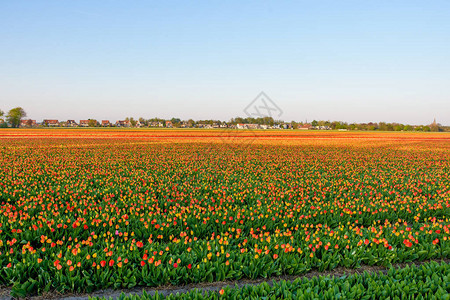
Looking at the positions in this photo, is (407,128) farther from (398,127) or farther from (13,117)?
(13,117)

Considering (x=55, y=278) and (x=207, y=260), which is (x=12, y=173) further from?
(x=207, y=260)

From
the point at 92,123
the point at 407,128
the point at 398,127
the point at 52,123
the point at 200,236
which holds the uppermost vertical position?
the point at 92,123

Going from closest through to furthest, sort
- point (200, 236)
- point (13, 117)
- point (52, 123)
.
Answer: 1. point (200, 236)
2. point (13, 117)
3. point (52, 123)

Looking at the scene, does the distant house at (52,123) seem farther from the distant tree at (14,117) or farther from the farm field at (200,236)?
the farm field at (200,236)

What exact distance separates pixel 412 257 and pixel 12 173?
15.2 m

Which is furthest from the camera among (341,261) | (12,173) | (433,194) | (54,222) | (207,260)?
(12,173)

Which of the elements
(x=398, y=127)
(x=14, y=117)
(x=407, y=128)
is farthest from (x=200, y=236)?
(x=407, y=128)

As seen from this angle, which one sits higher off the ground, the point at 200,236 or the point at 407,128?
the point at 407,128

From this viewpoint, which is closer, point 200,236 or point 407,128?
point 200,236

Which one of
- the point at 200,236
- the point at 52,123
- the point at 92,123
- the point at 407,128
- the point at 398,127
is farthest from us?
the point at 92,123

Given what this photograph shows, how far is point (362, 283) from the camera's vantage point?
4.79 metres

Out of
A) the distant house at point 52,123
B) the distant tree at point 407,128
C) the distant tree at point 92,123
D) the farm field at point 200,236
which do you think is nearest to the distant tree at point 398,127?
the distant tree at point 407,128

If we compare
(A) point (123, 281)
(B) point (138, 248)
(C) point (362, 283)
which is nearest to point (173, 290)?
(A) point (123, 281)

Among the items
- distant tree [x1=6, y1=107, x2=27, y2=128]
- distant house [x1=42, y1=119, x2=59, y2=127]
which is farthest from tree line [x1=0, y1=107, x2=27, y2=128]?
distant house [x1=42, y1=119, x2=59, y2=127]
